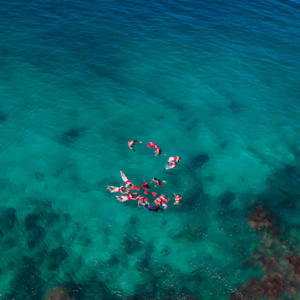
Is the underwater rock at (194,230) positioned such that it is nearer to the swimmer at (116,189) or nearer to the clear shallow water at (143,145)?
the clear shallow water at (143,145)

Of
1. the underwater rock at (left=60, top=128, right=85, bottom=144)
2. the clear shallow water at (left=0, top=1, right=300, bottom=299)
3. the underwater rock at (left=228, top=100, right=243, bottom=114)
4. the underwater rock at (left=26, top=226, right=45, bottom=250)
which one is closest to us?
the clear shallow water at (left=0, top=1, right=300, bottom=299)

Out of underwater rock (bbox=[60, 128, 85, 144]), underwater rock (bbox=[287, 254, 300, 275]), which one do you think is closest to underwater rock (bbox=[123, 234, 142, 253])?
underwater rock (bbox=[287, 254, 300, 275])

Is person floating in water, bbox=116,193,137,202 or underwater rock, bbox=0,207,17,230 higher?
person floating in water, bbox=116,193,137,202

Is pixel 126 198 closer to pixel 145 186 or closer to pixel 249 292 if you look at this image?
pixel 145 186

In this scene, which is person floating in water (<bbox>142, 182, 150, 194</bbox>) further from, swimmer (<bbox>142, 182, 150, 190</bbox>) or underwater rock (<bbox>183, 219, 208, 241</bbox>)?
underwater rock (<bbox>183, 219, 208, 241</bbox>)

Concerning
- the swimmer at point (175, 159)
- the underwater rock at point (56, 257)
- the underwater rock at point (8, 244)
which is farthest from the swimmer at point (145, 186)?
the underwater rock at point (8, 244)
